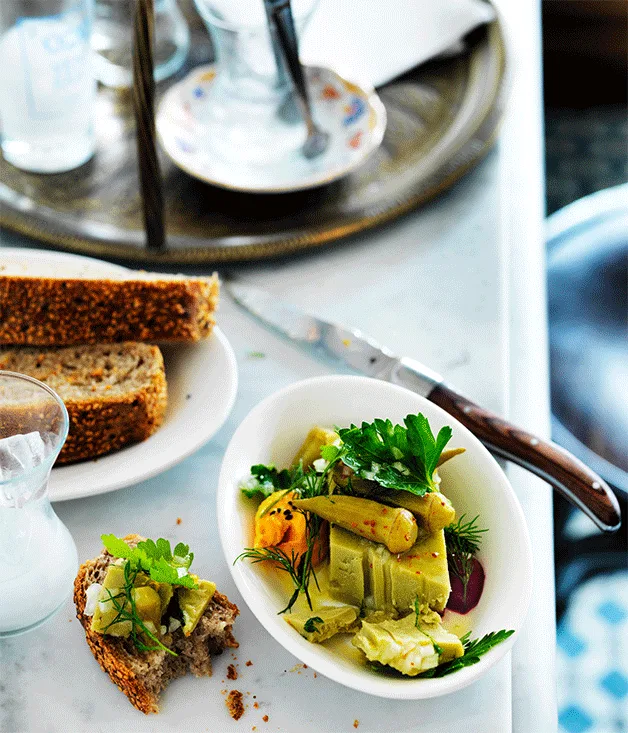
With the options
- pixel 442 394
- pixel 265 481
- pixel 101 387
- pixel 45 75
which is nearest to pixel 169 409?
pixel 101 387

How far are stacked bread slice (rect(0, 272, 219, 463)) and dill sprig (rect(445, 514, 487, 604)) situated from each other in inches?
13.5

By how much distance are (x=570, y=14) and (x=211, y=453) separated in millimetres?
2065

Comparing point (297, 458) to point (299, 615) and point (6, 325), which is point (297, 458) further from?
point (6, 325)

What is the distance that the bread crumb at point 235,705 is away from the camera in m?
0.85

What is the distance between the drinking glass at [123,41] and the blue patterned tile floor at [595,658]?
1182 mm

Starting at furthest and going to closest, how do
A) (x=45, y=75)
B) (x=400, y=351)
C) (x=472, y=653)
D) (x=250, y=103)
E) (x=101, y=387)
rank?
1. (x=250, y=103)
2. (x=45, y=75)
3. (x=400, y=351)
4. (x=101, y=387)
5. (x=472, y=653)

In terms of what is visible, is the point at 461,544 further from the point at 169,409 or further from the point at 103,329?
the point at 103,329

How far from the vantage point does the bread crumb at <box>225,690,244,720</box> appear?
0.85 m

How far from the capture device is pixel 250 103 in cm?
148

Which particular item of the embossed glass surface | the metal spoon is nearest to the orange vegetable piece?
the embossed glass surface

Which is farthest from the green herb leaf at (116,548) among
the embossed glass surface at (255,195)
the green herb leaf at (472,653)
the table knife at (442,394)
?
the embossed glass surface at (255,195)

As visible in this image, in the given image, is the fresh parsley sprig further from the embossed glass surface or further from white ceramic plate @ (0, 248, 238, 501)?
the embossed glass surface

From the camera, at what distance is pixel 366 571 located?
2.76 ft

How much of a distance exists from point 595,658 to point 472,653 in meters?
0.99
